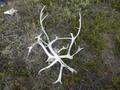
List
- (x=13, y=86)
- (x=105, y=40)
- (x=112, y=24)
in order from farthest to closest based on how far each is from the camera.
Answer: (x=112, y=24)
(x=105, y=40)
(x=13, y=86)

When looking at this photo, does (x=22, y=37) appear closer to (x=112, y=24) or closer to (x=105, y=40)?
(x=105, y=40)

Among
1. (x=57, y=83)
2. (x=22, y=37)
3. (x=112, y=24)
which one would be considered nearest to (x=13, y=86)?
(x=57, y=83)

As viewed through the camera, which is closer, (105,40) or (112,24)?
(105,40)

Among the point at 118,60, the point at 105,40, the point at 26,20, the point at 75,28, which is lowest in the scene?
the point at 118,60

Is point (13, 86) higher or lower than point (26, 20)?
lower

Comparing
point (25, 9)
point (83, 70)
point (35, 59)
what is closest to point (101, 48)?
point (83, 70)

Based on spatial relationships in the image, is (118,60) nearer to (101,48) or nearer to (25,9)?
(101,48)

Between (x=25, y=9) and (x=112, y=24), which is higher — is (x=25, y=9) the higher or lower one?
the higher one

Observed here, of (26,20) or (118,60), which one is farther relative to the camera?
(26,20)

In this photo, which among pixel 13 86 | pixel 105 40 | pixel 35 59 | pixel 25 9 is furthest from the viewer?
pixel 25 9
